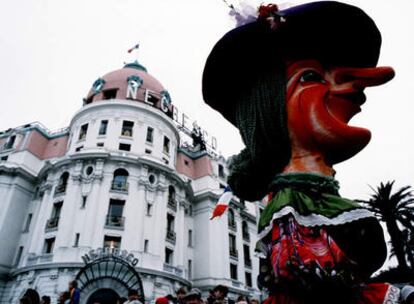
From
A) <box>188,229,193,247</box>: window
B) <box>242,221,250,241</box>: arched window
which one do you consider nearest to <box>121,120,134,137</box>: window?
<box>188,229,193,247</box>: window

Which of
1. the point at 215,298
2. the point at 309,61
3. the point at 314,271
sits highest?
the point at 309,61

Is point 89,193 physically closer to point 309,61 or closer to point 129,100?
point 129,100

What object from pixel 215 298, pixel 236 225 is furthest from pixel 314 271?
pixel 236 225

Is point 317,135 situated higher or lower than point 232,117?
lower

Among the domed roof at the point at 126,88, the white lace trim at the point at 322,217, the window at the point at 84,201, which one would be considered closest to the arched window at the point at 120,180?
the window at the point at 84,201

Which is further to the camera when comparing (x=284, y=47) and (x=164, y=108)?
(x=164, y=108)

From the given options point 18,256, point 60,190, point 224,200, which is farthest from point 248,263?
point 224,200

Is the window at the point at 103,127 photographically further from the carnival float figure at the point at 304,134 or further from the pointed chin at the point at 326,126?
the pointed chin at the point at 326,126

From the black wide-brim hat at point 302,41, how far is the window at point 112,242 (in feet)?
61.0

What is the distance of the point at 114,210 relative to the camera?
20.9 meters

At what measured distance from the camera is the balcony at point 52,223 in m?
20.3

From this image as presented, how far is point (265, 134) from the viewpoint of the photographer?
2.30 metres

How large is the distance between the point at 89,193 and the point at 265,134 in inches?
802

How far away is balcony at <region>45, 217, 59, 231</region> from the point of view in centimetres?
2034
